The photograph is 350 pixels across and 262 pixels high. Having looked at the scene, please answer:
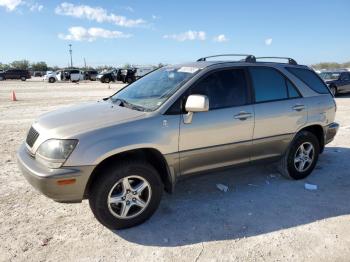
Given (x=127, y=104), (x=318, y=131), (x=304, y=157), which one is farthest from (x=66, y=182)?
(x=318, y=131)

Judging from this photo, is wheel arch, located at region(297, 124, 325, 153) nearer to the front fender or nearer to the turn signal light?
the front fender

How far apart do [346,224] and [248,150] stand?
1437 millimetres

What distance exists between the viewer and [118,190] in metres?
3.77

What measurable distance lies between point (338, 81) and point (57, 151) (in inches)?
745

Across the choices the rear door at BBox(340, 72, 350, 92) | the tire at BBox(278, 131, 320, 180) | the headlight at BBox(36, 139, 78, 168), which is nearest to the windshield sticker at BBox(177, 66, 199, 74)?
the headlight at BBox(36, 139, 78, 168)

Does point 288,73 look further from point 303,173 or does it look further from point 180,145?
point 180,145

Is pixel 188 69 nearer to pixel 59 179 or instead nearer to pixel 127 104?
pixel 127 104

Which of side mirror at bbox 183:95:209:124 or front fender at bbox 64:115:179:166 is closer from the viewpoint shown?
front fender at bbox 64:115:179:166

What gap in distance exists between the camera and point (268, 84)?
4.87m

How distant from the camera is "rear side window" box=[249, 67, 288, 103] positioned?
186 inches

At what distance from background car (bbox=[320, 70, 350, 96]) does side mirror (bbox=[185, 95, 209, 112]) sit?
17280mm

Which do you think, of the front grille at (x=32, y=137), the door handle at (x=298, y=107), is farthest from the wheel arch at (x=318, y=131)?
the front grille at (x=32, y=137)

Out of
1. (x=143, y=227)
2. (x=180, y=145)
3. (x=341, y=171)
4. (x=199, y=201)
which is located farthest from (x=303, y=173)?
(x=143, y=227)

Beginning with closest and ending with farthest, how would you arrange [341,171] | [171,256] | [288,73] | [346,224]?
[171,256]
[346,224]
[288,73]
[341,171]
